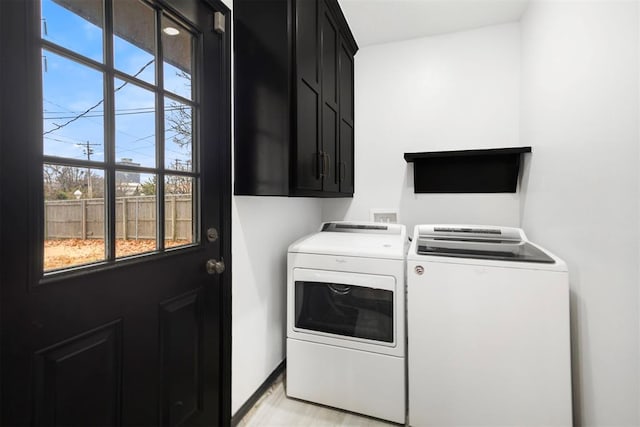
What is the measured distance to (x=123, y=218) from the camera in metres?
1.01

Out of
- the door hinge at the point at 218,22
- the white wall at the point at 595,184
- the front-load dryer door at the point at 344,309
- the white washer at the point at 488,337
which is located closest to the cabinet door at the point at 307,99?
the door hinge at the point at 218,22

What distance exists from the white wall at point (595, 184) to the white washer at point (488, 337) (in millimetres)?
105

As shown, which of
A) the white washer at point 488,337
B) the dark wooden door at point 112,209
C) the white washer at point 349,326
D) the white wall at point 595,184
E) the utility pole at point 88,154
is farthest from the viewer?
the white washer at point 349,326

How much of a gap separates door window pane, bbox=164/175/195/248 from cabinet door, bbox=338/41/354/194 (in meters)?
1.15

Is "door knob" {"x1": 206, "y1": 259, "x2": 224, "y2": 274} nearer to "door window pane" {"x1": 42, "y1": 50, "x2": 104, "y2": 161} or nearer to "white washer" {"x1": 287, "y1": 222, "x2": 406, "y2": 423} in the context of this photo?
"white washer" {"x1": 287, "y1": 222, "x2": 406, "y2": 423}

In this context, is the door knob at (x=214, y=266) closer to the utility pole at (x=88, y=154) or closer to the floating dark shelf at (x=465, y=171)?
the utility pole at (x=88, y=154)

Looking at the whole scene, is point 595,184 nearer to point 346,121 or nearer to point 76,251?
point 346,121

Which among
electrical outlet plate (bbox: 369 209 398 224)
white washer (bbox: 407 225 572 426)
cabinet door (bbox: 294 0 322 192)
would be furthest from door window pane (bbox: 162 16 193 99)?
electrical outlet plate (bbox: 369 209 398 224)

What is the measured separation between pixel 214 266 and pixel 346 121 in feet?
5.10

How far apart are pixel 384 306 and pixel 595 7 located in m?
1.65

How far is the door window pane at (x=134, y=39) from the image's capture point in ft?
3.18

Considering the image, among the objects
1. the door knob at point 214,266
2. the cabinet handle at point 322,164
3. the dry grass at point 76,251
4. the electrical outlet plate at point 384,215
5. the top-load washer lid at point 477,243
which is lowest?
the door knob at point 214,266

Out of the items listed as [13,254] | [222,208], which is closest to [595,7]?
[222,208]

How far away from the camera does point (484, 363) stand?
147 cm
